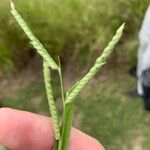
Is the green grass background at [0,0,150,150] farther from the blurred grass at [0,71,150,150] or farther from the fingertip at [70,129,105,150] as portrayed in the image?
the fingertip at [70,129,105,150]

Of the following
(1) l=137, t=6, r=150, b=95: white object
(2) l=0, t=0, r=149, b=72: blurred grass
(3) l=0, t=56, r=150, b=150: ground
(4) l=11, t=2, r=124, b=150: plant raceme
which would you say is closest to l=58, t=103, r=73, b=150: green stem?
(4) l=11, t=2, r=124, b=150: plant raceme

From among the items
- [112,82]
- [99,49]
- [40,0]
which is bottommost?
[112,82]

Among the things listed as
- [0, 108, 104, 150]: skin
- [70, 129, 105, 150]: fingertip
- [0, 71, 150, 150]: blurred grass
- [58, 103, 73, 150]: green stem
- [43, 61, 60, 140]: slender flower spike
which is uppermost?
[43, 61, 60, 140]: slender flower spike

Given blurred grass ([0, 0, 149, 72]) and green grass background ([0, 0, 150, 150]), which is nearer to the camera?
green grass background ([0, 0, 150, 150])

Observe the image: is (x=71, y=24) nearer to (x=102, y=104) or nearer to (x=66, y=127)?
(x=102, y=104)

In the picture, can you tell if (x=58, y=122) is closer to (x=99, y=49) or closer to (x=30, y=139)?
(x=30, y=139)

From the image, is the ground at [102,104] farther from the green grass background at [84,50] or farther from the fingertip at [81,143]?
the fingertip at [81,143]

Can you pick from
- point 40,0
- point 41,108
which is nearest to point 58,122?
point 41,108
